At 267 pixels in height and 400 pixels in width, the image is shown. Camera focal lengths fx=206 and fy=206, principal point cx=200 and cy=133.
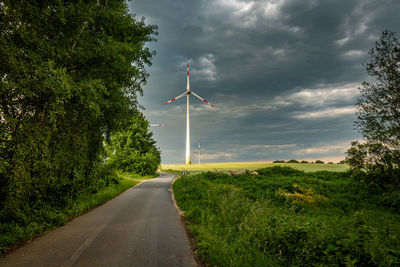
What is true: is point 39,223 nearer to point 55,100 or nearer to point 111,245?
point 111,245

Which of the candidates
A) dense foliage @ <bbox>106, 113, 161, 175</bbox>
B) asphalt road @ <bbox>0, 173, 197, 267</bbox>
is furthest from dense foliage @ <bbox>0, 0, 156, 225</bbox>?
dense foliage @ <bbox>106, 113, 161, 175</bbox>

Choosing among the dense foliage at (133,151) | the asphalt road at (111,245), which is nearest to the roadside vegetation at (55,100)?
the asphalt road at (111,245)

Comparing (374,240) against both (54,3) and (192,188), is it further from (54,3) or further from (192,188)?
(192,188)

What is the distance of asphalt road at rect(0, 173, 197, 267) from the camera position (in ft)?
17.2

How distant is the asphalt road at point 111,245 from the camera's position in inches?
207

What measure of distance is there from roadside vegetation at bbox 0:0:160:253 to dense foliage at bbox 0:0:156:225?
31 millimetres

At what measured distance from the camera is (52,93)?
714cm

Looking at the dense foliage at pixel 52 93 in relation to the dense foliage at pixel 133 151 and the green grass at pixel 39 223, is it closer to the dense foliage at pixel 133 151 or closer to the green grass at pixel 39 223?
the green grass at pixel 39 223

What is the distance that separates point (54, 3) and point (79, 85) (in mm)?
3131

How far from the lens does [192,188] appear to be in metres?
17.2

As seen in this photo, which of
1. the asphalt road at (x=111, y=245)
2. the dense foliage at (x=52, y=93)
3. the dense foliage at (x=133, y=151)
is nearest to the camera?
the asphalt road at (x=111, y=245)

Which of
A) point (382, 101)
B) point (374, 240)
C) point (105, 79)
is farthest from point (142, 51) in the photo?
point (382, 101)

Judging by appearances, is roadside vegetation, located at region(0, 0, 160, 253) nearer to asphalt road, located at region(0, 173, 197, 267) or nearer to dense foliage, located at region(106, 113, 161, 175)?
asphalt road, located at region(0, 173, 197, 267)

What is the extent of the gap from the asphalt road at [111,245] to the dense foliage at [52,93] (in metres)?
2.04
